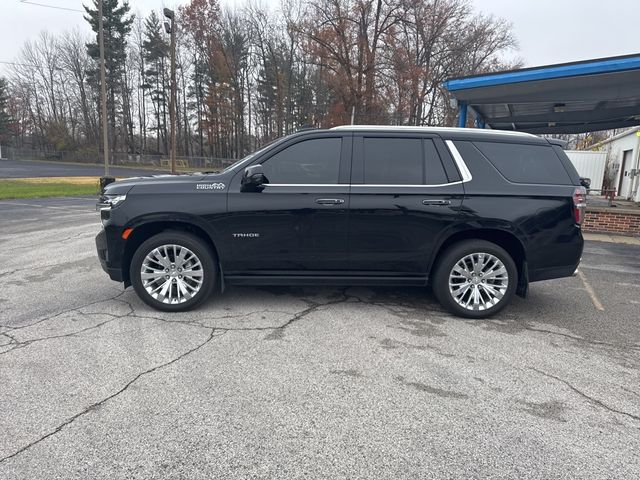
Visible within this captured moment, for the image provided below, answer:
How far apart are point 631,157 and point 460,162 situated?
19.9m

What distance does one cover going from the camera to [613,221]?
35.9ft

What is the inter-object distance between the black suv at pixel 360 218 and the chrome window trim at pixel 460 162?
11 millimetres

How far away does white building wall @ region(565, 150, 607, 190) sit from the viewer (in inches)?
865

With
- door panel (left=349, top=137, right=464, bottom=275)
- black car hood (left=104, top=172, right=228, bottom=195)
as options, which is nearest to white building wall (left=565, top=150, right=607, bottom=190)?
door panel (left=349, top=137, right=464, bottom=275)

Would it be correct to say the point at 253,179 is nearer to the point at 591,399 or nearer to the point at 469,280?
the point at 469,280

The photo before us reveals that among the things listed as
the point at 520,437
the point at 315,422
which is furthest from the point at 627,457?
the point at 315,422

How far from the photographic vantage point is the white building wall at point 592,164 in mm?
21969

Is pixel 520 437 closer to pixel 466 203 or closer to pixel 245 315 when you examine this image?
pixel 466 203

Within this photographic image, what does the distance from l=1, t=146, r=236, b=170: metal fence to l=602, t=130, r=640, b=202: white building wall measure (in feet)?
117

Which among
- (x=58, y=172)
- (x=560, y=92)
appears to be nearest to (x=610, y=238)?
(x=560, y=92)

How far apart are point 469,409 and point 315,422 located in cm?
106

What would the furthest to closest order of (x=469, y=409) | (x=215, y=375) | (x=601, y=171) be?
(x=601, y=171) → (x=215, y=375) → (x=469, y=409)

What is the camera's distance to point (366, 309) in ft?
15.6

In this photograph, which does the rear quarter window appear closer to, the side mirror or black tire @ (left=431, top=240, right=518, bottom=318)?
black tire @ (left=431, top=240, right=518, bottom=318)
